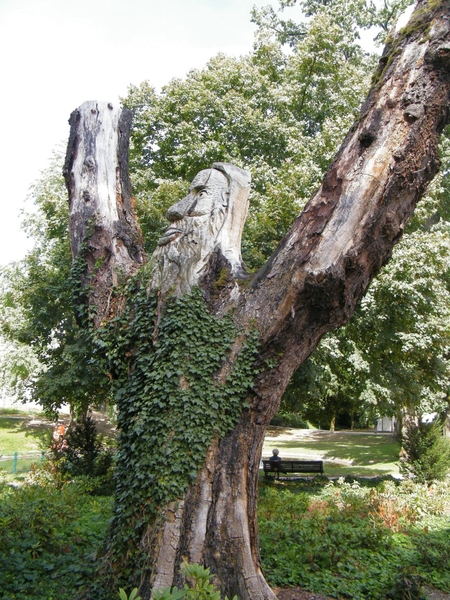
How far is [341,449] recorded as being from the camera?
24.3 meters

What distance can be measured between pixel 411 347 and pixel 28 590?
11364 mm

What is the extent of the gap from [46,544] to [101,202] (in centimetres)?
392

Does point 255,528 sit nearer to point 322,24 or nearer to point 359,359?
point 359,359

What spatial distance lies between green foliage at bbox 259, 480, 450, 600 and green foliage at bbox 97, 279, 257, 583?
2.01 meters

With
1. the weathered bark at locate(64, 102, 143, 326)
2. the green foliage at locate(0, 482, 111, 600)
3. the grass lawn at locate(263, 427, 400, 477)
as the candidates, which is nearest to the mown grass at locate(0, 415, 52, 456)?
the grass lawn at locate(263, 427, 400, 477)

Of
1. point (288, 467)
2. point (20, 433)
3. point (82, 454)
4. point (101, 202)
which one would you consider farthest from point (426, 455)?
point (20, 433)

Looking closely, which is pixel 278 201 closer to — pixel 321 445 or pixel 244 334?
pixel 244 334

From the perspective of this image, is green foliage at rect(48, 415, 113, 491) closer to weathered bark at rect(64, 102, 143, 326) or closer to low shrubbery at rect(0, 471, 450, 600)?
low shrubbery at rect(0, 471, 450, 600)

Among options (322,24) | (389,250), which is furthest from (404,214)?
(322,24)

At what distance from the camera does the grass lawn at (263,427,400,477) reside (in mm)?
19234

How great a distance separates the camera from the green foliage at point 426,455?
42.5 feet

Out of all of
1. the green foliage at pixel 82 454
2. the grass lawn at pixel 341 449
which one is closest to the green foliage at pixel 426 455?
the grass lawn at pixel 341 449

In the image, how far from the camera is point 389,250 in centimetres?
477

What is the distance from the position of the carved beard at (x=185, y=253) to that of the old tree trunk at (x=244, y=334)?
21mm
